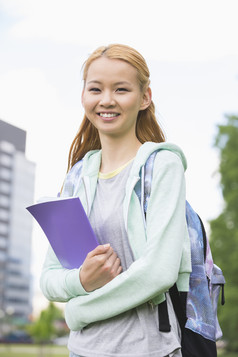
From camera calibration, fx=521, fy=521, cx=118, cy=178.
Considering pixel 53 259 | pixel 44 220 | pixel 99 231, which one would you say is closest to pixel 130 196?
pixel 99 231

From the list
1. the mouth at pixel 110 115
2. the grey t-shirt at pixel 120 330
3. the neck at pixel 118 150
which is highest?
the mouth at pixel 110 115

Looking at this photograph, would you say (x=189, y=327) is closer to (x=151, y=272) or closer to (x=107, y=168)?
(x=151, y=272)

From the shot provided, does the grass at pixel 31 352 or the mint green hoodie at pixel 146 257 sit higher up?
the mint green hoodie at pixel 146 257

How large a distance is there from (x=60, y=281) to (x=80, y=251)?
0.11 m

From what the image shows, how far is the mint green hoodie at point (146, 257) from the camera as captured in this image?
4.57 ft

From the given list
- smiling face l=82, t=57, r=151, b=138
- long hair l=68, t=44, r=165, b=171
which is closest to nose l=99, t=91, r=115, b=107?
smiling face l=82, t=57, r=151, b=138

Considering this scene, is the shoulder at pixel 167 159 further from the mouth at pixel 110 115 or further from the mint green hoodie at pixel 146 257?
the mouth at pixel 110 115

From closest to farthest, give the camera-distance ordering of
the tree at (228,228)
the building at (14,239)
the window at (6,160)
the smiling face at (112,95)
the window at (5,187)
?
1. the smiling face at (112,95)
2. the tree at (228,228)
3. the building at (14,239)
4. the window at (6,160)
5. the window at (5,187)

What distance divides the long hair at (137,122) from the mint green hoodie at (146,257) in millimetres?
219

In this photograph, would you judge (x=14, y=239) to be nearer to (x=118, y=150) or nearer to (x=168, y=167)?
(x=118, y=150)

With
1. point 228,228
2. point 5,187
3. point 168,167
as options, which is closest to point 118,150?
point 168,167

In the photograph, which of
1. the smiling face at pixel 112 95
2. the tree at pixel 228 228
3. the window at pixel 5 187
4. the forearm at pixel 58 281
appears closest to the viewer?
the forearm at pixel 58 281

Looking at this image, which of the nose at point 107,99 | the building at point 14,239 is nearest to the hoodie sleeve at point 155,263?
the nose at point 107,99

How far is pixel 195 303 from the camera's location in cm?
151
